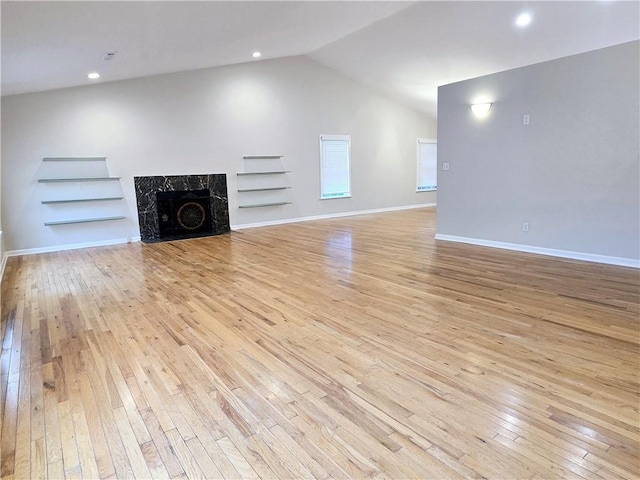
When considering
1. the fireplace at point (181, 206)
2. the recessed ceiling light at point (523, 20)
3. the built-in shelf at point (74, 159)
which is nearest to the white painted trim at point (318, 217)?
the fireplace at point (181, 206)

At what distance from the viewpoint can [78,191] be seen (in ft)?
21.5

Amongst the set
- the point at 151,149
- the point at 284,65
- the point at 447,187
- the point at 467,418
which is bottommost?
the point at 467,418

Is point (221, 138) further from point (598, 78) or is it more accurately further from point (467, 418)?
point (467, 418)

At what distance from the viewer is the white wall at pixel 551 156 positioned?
427 cm

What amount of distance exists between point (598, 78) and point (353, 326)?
4.02 m

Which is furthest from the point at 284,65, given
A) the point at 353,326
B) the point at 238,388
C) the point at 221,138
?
the point at 238,388

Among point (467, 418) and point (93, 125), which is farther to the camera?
point (93, 125)

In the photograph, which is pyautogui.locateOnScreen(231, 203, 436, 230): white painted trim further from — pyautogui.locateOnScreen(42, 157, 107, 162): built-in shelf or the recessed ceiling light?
the recessed ceiling light

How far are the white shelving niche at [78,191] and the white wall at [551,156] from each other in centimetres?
557

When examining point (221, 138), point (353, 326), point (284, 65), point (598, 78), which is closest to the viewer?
point (353, 326)

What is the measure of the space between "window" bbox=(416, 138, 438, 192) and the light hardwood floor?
7.32m

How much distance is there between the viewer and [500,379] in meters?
2.08

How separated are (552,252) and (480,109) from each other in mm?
2162

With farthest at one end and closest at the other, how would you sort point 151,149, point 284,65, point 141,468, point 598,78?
point 284,65
point 151,149
point 598,78
point 141,468
